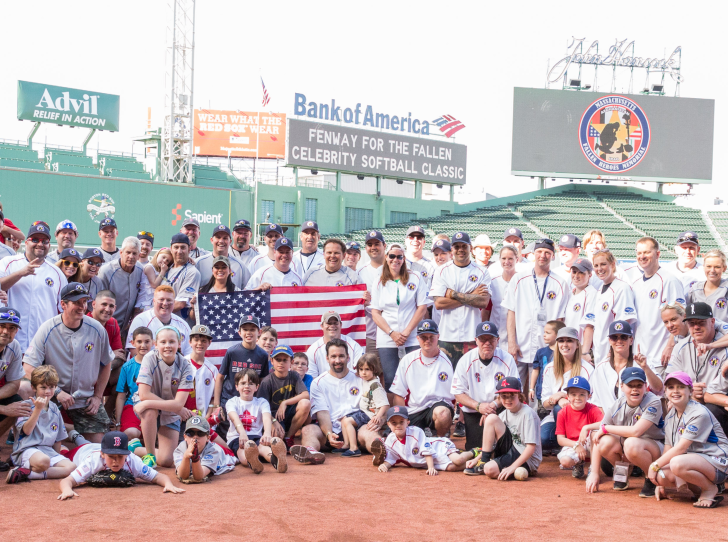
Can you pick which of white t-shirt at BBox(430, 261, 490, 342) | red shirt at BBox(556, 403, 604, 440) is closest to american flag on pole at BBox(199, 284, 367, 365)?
white t-shirt at BBox(430, 261, 490, 342)

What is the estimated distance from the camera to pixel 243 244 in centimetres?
1009

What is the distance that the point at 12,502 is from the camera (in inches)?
224

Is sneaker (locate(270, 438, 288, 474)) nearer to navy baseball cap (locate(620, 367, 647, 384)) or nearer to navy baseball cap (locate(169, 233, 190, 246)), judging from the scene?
navy baseball cap (locate(169, 233, 190, 246))

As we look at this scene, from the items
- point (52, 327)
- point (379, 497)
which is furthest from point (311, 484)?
point (52, 327)

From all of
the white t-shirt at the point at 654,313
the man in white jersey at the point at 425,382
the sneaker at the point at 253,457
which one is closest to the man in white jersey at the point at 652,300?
the white t-shirt at the point at 654,313

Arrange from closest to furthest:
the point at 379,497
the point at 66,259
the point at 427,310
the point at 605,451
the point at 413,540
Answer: the point at 413,540 < the point at 379,497 < the point at 605,451 < the point at 66,259 < the point at 427,310

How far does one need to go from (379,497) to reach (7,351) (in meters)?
3.81

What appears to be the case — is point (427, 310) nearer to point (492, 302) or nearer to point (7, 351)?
point (492, 302)

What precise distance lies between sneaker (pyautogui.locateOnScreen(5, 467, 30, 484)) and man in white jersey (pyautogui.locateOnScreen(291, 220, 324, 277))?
4212 mm

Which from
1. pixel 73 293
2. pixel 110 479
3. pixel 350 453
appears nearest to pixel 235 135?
pixel 73 293

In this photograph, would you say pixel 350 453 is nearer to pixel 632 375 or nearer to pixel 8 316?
pixel 632 375

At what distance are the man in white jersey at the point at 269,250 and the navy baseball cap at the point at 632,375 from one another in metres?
4.98

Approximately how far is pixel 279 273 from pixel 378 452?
9.86ft

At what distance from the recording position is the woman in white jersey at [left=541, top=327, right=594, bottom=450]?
754 cm
